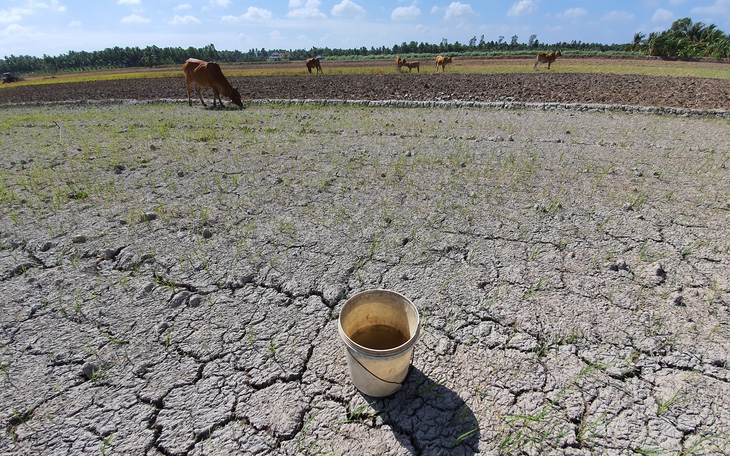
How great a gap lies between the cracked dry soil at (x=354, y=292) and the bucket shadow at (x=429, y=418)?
1 cm

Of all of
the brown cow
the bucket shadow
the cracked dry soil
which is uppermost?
the brown cow

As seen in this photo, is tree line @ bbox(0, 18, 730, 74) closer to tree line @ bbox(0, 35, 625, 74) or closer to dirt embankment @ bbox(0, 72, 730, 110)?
tree line @ bbox(0, 35, 625, 74)

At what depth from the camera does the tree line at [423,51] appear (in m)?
41.4

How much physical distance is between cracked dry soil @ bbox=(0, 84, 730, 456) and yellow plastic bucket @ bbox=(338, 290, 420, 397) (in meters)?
0.22

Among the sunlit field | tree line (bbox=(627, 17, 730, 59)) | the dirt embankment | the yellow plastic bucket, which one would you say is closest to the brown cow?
the dirt embankment

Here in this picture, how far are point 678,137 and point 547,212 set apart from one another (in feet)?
18.8

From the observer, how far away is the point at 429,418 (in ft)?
6.85

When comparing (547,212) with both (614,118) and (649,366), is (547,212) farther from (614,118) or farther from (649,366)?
(614,118)

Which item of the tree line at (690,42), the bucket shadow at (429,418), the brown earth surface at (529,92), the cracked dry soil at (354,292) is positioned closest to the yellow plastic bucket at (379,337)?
the bucket shadow at (429,418)

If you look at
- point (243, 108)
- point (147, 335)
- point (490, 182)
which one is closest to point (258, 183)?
point (147, 335)

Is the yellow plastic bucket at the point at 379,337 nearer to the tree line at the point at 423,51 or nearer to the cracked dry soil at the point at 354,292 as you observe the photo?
the cracked dry soil at the point at 354,292

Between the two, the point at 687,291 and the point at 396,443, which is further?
the point at 687,291

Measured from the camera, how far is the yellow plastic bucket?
1.92 metres

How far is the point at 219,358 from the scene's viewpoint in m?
2.47
